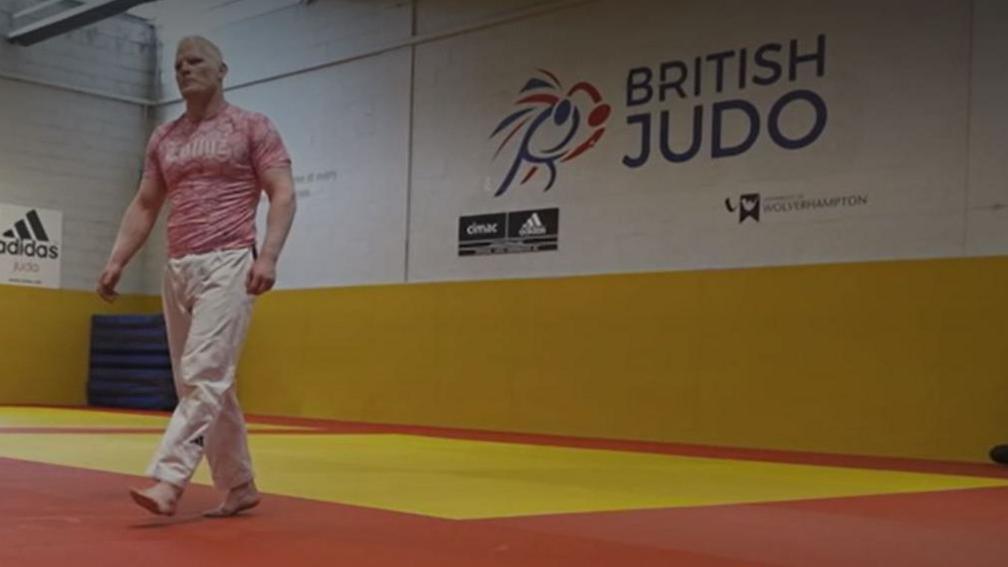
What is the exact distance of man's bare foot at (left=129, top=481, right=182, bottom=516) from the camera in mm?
4305

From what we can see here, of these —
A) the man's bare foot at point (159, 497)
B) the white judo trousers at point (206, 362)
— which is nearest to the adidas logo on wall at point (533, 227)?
the white judo trousers at point (206, 362)

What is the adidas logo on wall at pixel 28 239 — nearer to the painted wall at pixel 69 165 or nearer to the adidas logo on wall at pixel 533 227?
the painted wall at pixel 69 165

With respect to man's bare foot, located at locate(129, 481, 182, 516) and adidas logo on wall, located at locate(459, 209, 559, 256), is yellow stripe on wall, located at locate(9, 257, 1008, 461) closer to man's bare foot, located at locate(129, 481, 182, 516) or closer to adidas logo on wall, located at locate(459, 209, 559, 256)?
adidas logo on wall, located at locate(459, 209, 559, 256)

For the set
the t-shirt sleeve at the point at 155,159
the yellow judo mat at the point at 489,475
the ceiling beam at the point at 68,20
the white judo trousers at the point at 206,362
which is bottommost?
the yellow judo mat at the point at 489,475

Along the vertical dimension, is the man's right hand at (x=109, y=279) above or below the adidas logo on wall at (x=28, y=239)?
below

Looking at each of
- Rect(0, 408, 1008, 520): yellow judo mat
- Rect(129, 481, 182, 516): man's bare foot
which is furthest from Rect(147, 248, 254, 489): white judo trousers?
Rect(0, 408, 1008, 520): yellow judo mat

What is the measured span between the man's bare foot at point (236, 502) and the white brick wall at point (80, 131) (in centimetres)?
1210

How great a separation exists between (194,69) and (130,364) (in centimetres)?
1181

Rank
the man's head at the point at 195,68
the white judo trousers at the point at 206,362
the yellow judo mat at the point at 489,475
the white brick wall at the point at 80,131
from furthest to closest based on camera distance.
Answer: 1. the white brick wall at the point at 80,131
2. the yellow judo mat at the point at 489,475
3. the man's head at the point at 195,68
4. the white judo trousers at the point at 206,362

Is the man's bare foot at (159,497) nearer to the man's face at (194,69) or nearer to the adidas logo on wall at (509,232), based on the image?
the man's face at (194,69)

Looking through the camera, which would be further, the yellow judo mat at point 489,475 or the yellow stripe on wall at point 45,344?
the yellow stripe on wall at point 45,344

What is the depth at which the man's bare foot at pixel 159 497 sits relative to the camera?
4.30 m

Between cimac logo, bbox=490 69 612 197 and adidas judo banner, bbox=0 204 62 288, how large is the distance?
642cm

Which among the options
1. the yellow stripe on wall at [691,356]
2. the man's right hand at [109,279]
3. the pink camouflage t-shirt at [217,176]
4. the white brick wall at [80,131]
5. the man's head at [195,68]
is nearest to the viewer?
the pink camouflage t-shirt at [217,176]
